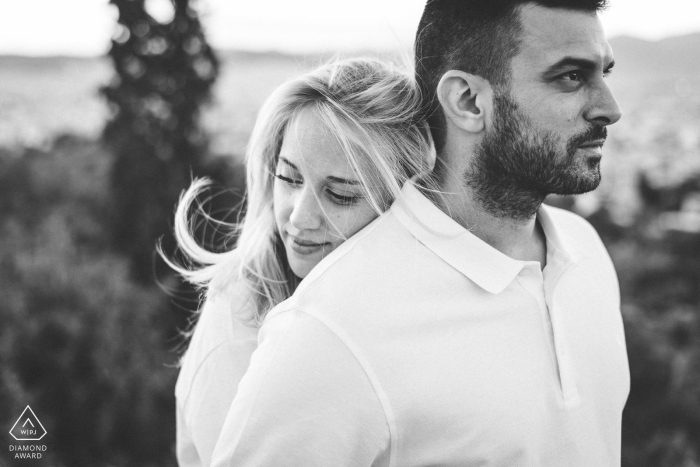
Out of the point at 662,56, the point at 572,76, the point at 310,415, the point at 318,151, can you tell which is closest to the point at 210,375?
the point at 310,415

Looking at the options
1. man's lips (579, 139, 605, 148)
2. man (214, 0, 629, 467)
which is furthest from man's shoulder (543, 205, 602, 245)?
man's lips (579, 139, 605, 148)

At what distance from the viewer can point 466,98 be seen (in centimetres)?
186

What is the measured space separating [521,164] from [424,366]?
0.69 m

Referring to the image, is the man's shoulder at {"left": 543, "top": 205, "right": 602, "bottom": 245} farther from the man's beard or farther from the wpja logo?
the wpja logo

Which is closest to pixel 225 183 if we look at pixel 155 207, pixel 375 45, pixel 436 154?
pixel 155 207

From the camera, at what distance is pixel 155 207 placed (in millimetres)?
5309

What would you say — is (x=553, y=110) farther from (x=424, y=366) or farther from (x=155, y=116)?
(x=155, y=116)

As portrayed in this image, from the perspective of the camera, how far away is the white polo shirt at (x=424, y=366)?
4.96ft

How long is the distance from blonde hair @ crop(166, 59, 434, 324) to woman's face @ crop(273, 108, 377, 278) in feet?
0.13

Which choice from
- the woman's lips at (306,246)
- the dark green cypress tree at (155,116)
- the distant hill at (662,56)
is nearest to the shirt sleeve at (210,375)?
the woman's lips at (306,246)

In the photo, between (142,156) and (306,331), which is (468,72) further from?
(142,156)

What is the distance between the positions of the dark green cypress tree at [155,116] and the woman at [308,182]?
327cm

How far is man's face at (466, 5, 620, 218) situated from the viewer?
1.73 m

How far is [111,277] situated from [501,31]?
4.00 metres
